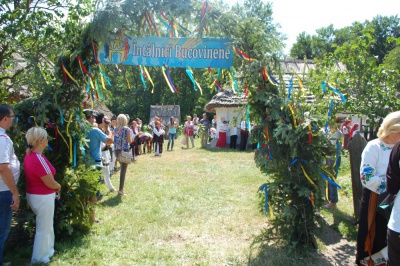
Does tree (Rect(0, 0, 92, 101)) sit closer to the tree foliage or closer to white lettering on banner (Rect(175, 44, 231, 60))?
white lettering on banner (Rect(175, 44, 231, 60))

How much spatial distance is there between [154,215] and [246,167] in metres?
5.83

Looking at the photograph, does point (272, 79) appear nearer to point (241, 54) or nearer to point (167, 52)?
point (241, 54)

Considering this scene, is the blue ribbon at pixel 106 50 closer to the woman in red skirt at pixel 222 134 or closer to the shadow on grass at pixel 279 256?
the shadow on grass at pixel 279 256

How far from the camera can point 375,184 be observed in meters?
3.47

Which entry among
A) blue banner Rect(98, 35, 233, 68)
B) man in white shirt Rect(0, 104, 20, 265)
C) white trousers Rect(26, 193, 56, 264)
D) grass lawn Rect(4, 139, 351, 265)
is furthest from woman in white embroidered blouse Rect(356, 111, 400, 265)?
man in white shirt Rect(0, 104, 20, 265)

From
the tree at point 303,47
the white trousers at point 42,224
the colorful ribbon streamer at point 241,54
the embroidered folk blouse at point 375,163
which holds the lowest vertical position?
the white trousers at point 42,224

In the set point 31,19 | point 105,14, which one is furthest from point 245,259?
point 31,19

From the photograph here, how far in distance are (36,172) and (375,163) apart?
12.2 ft

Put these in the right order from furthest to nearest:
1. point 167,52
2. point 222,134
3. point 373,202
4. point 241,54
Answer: point 222,134, point 167,52, point 241,54, point 373,202

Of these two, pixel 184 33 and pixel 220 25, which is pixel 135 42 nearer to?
pixel 184 33

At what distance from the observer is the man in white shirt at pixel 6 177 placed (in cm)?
365

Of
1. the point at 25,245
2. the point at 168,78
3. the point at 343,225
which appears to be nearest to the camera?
the point at 25,245

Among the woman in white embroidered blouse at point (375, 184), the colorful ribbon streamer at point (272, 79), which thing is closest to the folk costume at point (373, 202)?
the woman in white embroidered blouse at point (375, 184)

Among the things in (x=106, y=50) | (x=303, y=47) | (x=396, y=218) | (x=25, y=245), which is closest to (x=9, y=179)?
(x=25, y=245)
